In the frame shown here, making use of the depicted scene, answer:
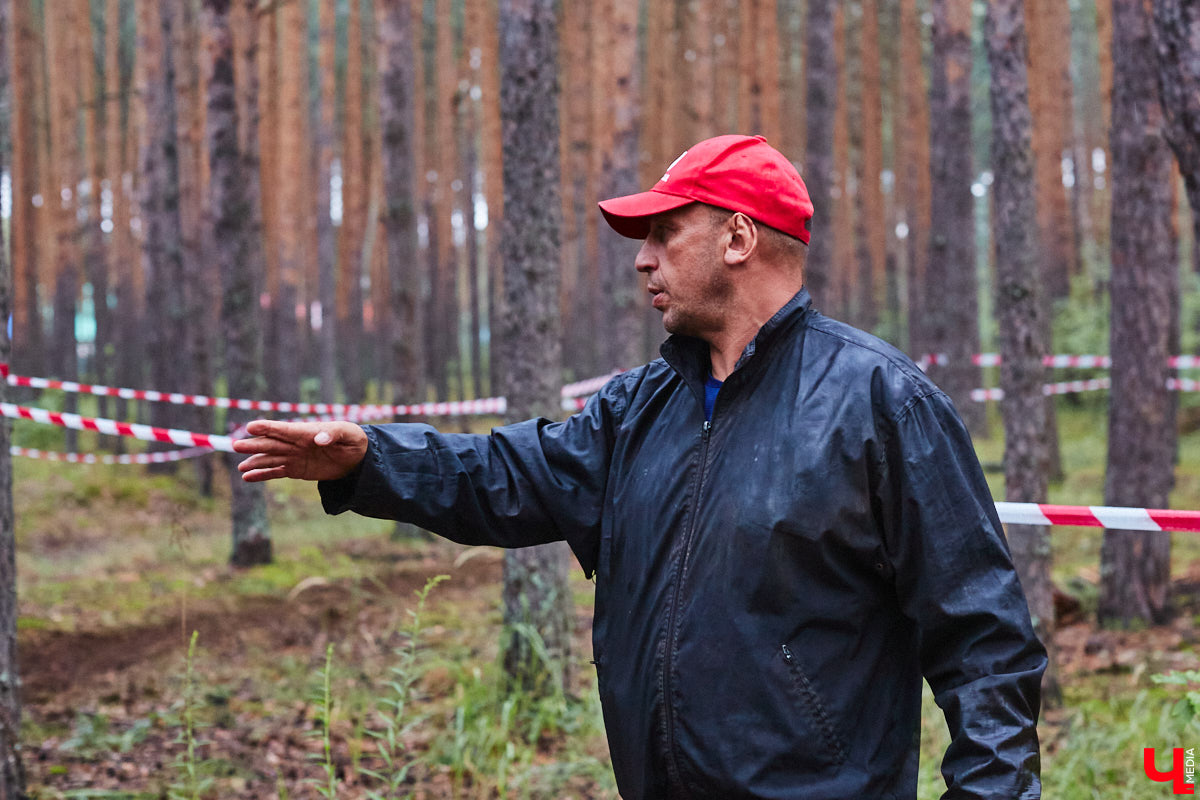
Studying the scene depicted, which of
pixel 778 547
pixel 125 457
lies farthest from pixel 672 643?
pixel 125 457

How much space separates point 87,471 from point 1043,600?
11.3m

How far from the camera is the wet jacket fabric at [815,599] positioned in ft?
6.33

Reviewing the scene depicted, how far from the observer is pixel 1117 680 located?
6188 mm

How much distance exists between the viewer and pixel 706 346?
2316mm

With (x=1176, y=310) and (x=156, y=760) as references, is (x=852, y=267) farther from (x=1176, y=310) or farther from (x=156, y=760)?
(x=156, y=760)

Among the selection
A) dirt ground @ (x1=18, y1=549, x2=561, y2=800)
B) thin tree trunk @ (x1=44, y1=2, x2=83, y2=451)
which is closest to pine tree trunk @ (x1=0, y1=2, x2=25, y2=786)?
dirt ground @ (x1=18, y1=549, x2=561, y2=800)

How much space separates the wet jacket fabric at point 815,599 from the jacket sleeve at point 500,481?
277 millimetres

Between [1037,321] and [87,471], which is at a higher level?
[1037,321]

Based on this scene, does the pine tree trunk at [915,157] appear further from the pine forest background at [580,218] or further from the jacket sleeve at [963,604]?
the jacket sleeve at [963,604]

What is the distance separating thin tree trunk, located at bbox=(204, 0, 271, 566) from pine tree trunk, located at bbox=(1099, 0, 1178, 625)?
22.2 ft

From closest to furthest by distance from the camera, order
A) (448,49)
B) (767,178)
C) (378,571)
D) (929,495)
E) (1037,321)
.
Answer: (929,495)
(767,178)
(1037,321)
(378,571)
(448,49)

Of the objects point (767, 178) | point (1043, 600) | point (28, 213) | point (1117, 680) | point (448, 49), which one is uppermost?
point (448, 49)

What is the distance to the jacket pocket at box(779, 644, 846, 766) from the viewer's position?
6.39ft

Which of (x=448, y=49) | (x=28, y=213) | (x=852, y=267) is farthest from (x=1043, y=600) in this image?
(x=852, y=267)
